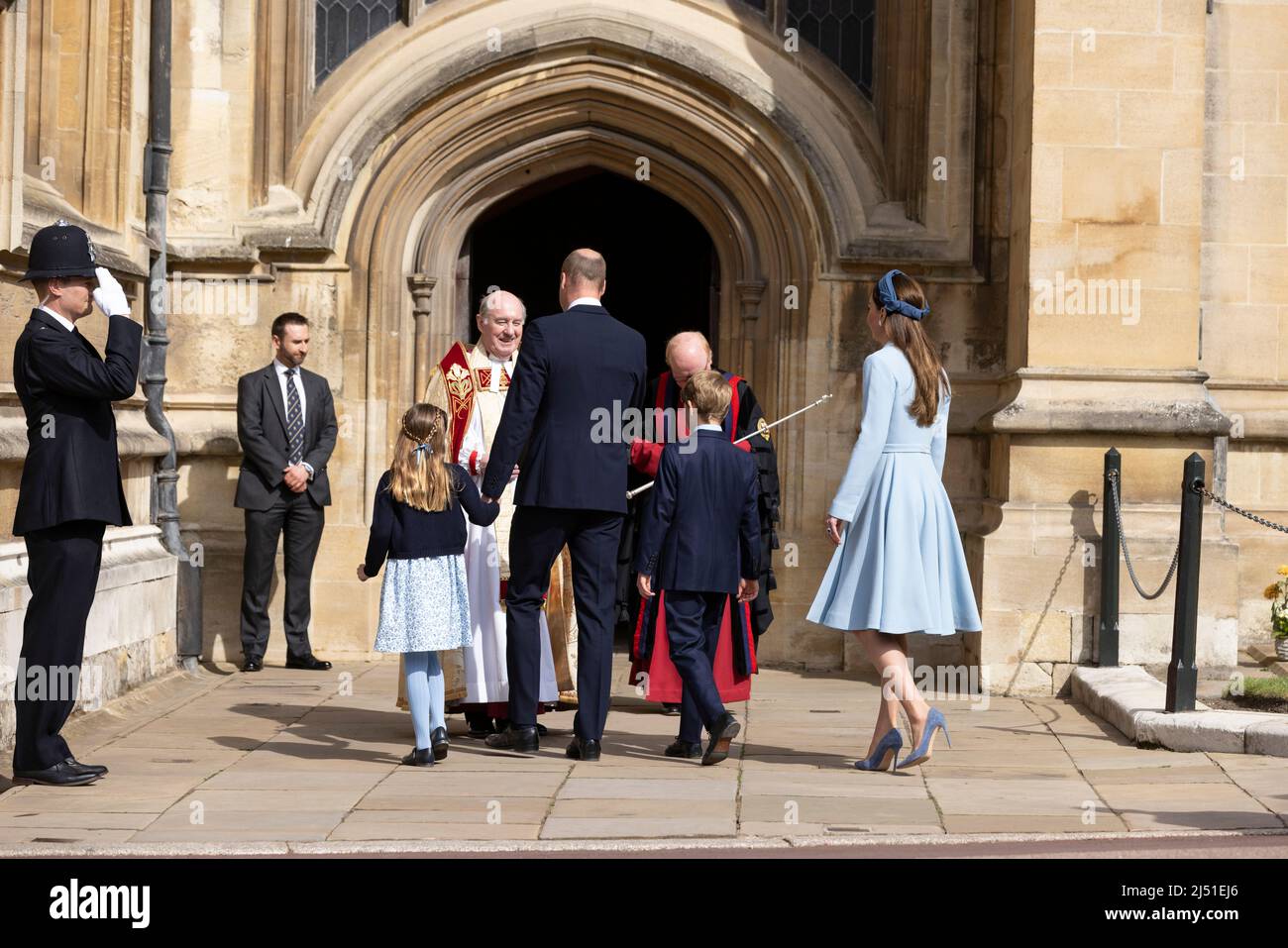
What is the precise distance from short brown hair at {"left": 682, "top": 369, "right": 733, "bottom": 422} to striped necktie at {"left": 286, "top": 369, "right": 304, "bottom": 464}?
11.7 ft

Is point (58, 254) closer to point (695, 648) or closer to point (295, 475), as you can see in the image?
point (695, 648)

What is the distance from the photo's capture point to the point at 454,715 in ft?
28.0

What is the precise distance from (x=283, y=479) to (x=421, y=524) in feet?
10.5

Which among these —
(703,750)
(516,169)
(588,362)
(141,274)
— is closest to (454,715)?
(703,750)

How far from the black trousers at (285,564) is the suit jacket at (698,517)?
3.44m

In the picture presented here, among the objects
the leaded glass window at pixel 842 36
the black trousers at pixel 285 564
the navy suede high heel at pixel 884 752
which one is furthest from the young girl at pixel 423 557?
the leaded glass window at pixel 842 36

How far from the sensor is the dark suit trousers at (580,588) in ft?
23.2

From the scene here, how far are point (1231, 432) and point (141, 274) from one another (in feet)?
19.7

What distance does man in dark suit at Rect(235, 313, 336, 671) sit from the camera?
9.95 metres

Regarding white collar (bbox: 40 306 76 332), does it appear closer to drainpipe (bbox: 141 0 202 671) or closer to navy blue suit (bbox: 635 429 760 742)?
navy blue suit (bbox: 635 429 760 742)

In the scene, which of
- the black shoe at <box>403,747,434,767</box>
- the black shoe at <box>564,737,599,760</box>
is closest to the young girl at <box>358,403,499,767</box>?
the black shoe at <box>403,747,434,767</box>

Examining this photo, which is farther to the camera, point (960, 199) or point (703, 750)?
point (960, 199)

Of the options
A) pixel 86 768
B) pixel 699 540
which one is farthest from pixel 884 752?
pixel 86 768
